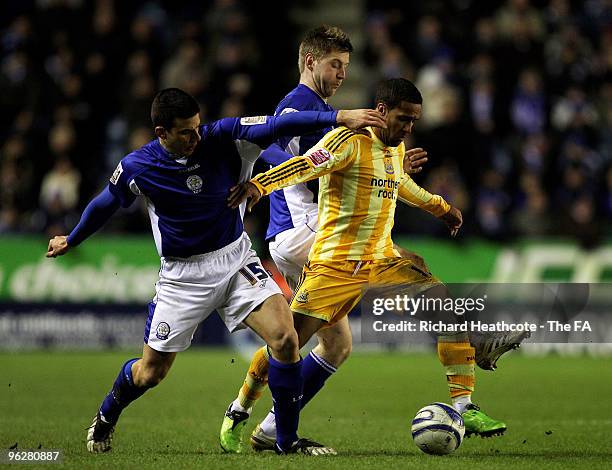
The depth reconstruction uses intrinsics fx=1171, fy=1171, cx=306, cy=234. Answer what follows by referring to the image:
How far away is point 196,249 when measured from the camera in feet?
22.4

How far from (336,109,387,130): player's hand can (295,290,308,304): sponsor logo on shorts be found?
3.56ft

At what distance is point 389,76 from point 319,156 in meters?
9.92

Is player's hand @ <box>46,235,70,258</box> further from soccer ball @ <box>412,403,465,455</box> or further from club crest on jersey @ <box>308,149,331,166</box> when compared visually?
soccer ball @ <box>412,403,465,455</box>

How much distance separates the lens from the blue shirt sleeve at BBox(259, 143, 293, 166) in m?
6.84

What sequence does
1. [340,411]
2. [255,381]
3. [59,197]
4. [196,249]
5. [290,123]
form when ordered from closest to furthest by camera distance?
[290,123] < [196,249] < [255,381] < [340,411] < [59,197]

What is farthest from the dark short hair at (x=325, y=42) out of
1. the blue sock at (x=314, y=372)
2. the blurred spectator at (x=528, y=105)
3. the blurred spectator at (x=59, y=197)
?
the blurred spectator at (x=528, y=105)

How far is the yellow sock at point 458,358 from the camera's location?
6898mm

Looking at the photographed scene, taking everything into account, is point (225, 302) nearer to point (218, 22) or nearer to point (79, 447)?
point (79, 447)

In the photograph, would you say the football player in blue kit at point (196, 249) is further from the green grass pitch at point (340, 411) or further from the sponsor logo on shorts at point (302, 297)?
the green grass pitch at point (340, 411)

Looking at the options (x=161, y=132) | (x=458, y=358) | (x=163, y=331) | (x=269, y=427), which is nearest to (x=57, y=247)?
(x=163, y=331)

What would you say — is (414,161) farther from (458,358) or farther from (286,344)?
(286,344)

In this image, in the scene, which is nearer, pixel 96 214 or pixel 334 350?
pixel 96 214

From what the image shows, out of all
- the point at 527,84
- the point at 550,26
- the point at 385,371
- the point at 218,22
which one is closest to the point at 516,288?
the point at 385,371

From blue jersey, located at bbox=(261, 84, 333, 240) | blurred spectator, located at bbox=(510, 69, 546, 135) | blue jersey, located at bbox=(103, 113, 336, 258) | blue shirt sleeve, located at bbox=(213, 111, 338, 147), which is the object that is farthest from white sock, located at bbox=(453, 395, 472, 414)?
blurred spectator, located at bbox=(510, 69, 546, 135)
